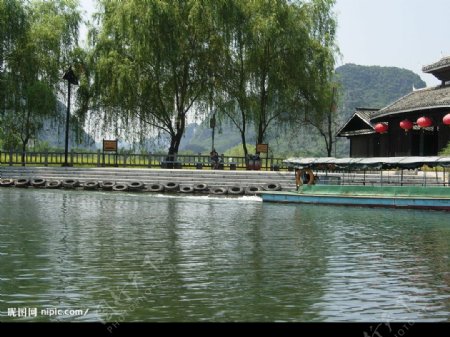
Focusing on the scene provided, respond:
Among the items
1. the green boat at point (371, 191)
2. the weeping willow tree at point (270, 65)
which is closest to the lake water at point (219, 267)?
the green boat at point (371, 191)

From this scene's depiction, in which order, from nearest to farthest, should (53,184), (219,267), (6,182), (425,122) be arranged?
(219,267) < (425,122) < (53,184) < (6,182)

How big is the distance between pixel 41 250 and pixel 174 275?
12.8 feet

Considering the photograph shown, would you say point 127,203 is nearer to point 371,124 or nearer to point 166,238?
point 166,238

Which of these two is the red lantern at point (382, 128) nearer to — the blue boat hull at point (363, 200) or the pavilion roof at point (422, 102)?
the pavilion roof at point (422, 102)

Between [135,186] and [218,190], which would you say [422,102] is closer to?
[218,190]

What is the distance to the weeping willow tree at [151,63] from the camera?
130ft

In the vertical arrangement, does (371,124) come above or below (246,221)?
above

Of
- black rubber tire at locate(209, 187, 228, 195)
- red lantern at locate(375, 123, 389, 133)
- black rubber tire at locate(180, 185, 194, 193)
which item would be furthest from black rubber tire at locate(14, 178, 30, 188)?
red lantern at locate(375, 123, 389, 133)

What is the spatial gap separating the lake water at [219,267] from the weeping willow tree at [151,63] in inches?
708

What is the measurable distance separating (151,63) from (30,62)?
803 cm

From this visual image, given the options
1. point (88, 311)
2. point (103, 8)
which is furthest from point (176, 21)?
point (88, 311)

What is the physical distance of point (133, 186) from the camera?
3578 centimetres

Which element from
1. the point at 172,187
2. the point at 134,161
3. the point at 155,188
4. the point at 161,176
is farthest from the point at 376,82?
the point at 155,188

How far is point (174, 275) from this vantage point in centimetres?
1185
